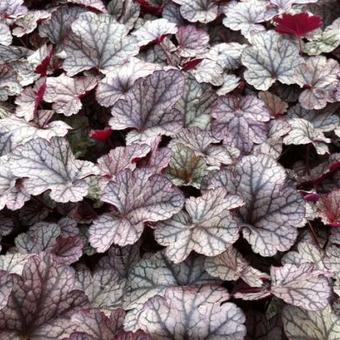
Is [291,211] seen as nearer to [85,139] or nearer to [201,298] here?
[201,298]

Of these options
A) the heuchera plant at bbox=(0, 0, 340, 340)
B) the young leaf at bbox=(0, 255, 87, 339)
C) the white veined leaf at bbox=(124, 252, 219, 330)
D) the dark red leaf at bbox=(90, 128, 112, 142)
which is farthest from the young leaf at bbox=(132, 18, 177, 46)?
the young leaf at bbox=(0, 255, 87, 339)

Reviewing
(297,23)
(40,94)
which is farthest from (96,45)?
(297,23)

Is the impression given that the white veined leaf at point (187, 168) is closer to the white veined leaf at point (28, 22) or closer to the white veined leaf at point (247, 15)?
the white veined leaf at point (247, 15)

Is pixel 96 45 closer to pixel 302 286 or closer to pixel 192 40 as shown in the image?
pixel 192 40

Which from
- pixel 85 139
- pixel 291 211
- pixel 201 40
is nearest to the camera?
pixel 291 211

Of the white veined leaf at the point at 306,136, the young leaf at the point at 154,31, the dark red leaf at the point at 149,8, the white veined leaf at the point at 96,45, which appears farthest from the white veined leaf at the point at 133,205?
the dark red leaf at the point at 149,8

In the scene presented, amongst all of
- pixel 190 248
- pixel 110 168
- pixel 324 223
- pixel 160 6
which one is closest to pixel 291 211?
pixel 324 223

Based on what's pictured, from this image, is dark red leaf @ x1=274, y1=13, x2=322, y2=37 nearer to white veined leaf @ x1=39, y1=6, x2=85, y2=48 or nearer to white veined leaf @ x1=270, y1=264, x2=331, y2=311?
white veined leaf @ x1=39, y1=6, x2=85, y2=48
